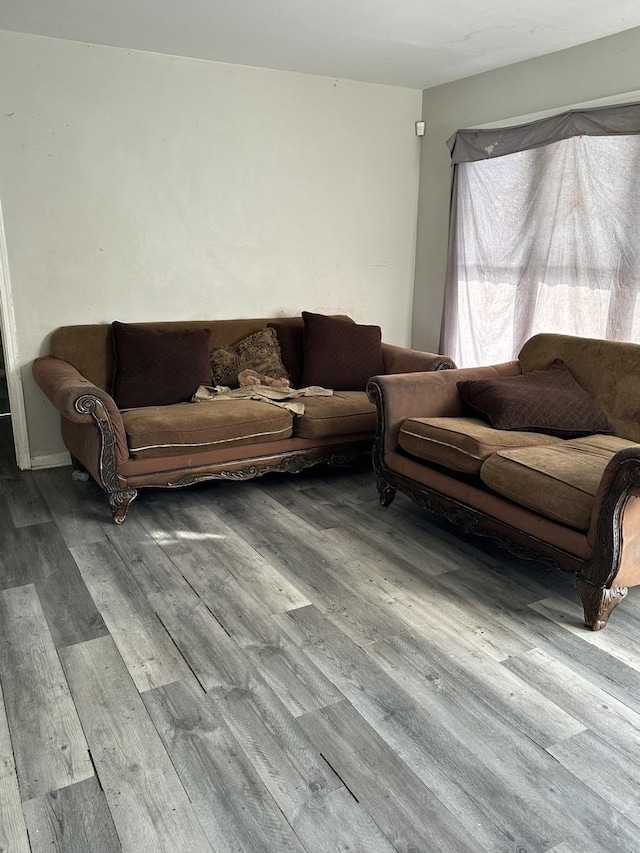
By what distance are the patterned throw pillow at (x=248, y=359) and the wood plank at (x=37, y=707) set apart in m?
1.92

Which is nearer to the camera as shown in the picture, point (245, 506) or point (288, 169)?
point (245, 506)

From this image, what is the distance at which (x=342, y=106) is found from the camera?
14.7 feet

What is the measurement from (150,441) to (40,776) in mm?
1734

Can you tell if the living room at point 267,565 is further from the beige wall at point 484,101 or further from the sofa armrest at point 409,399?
the sofa armrest at point 409,399

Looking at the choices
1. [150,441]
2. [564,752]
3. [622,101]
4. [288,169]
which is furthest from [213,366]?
[564,752]

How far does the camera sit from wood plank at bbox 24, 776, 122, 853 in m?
1.49

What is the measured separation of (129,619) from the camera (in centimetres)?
240

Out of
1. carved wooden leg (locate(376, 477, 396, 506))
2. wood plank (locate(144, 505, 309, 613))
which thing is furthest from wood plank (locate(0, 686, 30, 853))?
carved wooden leg (locate(376, 477, 396, 506))

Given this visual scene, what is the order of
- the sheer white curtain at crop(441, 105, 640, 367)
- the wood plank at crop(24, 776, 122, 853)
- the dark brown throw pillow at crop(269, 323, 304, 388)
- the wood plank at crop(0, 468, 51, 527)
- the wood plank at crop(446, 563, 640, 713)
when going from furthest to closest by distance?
the dark brown throw pillow at crop(269, 323, 304, 388), the sheer white curtain at crop(441, 105, 640, 367), the wood plank at crop(0, 468, 51, 527), the wood plank at crop(446, 563, 640, 713), the wood plank at crop(24, 776, 122, 853)

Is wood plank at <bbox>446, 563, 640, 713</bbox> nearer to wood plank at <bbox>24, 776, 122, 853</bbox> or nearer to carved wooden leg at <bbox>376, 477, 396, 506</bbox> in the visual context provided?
carved wooden leg at <bbox>376, 477, 396, 506</bbox>

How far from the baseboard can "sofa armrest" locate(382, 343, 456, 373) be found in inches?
81.4

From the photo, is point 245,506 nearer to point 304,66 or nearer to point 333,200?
point 333,200

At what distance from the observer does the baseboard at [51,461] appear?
13.1 ft

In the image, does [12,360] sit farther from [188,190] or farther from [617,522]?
[617,522]
